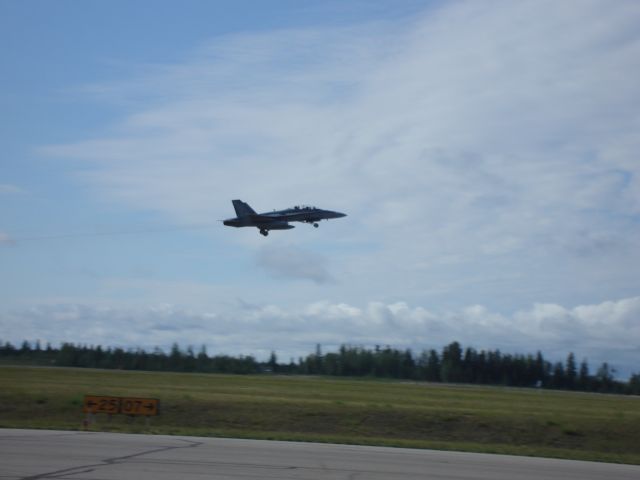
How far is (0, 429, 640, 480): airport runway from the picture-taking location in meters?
18.1

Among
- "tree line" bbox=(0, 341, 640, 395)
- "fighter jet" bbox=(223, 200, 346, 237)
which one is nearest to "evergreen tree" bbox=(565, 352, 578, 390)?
"tree line" bbox=(0, 341, 640, 395)

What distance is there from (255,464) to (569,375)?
130652mm

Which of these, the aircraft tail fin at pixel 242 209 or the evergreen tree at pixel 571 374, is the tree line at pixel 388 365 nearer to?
the evergreen tree at pixel 571 374

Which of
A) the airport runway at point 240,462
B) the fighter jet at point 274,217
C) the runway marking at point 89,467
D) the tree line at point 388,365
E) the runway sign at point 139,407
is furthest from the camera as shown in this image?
the tree line at point 388,365

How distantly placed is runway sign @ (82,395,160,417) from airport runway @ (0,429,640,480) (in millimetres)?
7618

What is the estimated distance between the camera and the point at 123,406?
35875mm

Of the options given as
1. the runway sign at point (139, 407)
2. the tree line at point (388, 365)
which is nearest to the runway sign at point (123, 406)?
the runway sign at point (139, 407)

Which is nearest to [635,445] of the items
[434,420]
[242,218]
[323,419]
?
[434,420]

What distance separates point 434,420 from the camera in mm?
41281

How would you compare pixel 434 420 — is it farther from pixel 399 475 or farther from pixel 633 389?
pixel 633 389

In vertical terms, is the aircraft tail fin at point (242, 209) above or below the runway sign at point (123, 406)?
above

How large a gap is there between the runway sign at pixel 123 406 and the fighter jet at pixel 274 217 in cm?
1112

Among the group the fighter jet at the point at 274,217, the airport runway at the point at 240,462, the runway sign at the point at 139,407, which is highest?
the fighter jet at the point at 274,217

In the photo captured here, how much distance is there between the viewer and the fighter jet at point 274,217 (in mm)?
42469
